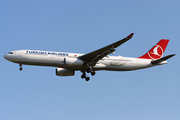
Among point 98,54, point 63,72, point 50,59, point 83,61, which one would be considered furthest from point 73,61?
point 63,72

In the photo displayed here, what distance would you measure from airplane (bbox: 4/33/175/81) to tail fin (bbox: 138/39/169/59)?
4.08 feet

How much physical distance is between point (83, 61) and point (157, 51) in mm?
13883

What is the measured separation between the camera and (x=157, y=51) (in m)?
47.2

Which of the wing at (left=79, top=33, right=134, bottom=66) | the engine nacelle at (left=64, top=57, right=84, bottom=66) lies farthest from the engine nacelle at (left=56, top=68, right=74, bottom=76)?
the engine nacelle at (left=64, top=57, right=84, bottom=66)

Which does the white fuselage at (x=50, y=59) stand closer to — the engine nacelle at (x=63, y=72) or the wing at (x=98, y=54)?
the wing at (x=98, y=54)

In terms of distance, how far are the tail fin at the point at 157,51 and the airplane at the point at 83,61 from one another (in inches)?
48.9

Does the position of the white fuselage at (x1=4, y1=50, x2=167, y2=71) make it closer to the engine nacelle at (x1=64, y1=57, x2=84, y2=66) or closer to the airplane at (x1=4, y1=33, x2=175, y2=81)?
the airplane at (x1=4, y1=33, x2=175, y2=81)

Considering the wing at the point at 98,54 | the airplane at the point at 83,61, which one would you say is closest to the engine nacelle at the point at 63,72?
the airplane at the point at 83,61

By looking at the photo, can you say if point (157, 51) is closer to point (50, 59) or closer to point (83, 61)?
point (83, 61)

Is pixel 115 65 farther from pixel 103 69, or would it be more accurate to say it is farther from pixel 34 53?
pixel 34 53

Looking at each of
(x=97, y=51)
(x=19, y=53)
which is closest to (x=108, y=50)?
(x=97, y=51)

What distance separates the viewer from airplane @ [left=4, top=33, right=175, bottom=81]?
38.9 meters

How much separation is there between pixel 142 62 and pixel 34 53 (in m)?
16.1

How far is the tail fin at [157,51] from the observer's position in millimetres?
46072
